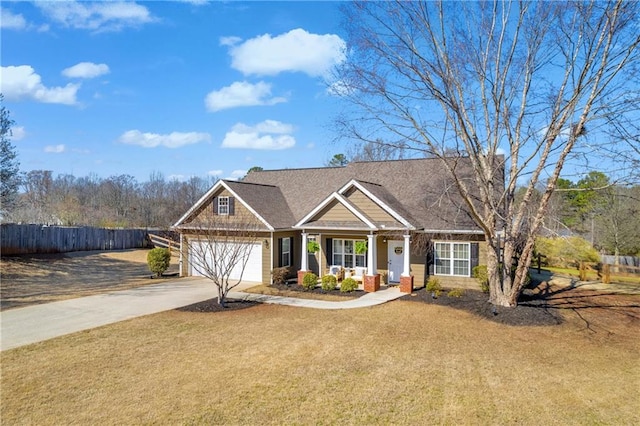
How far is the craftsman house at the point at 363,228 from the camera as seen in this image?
18359mm

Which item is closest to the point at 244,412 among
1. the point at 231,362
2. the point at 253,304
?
the point at 231,362

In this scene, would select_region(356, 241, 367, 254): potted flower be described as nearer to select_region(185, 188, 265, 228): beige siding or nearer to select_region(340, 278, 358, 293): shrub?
select_region(340, 278, 358, 293): shrub

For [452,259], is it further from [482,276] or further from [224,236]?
[224,236]

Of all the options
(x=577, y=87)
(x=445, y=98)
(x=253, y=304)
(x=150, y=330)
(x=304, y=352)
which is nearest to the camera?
(x=304, y=352)

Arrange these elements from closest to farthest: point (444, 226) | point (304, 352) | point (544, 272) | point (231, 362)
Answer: point (231, 362), point (304, 352), point (444, 226), point (544, 272)

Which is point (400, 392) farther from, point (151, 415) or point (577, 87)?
point (577, 87)

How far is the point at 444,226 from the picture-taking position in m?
18.7

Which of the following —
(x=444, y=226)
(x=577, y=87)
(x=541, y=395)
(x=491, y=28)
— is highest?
(x=491, y=28)

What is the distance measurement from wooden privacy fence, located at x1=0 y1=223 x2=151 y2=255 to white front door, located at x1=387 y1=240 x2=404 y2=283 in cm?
2478

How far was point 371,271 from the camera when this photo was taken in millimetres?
18047

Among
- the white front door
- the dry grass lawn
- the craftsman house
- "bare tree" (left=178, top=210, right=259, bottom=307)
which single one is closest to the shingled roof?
the craftsman house

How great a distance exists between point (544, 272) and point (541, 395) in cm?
2050


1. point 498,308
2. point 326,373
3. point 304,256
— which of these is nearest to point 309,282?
point 304,256

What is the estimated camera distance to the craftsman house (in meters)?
18.4
